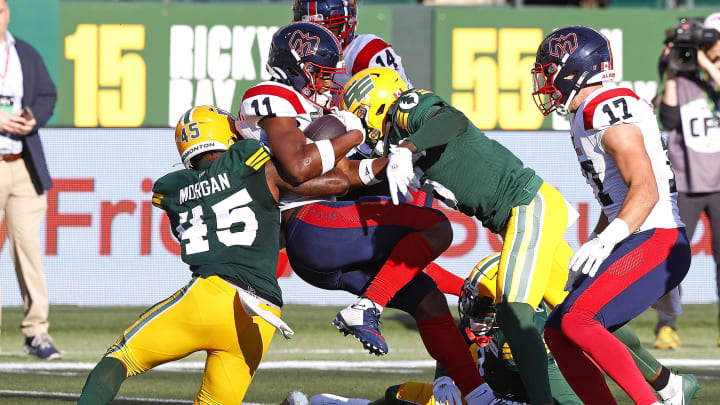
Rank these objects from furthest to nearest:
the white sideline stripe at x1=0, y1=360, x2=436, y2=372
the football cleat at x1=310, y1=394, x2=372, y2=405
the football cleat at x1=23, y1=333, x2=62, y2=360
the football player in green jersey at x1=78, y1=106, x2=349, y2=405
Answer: the football cleat at x1=23, y1=333, x2=62, y2=360
the white sideline stripe at x1=0, y1=360, x2=436, y2=372
the football cleat at x1=310, y1=394, x2=372, y2=405
the football player in green jersey at x1=78, y1=106, x2=349, y2=405

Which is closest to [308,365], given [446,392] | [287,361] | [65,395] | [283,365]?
[283,365]

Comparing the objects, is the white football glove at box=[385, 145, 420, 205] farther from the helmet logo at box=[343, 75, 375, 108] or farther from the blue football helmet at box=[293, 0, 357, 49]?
the blue football helmet at box=[293, 0, 357, 49]

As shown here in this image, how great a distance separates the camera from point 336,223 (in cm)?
519

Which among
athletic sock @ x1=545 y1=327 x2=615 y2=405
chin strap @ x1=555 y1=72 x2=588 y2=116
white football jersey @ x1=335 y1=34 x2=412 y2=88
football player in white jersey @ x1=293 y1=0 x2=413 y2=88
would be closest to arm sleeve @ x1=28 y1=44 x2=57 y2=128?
football player in white jersey @ x1=293 y1=0 x2=413 y2=88

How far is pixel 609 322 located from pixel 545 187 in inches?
28.8

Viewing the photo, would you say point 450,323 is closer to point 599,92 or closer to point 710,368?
point 599,92

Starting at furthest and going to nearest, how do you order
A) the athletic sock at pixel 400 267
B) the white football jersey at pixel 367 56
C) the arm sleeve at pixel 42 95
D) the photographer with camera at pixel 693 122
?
the photographer with camera at pixel 693 122, the arm sleeve at pixel 42 95, the white football jersey at pixel 367 56, the athletic sock at pixel 400 267

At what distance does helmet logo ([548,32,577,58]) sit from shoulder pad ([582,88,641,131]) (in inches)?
12.0

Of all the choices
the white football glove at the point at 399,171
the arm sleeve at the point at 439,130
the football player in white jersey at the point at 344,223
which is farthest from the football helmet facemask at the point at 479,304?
the white football glove at the point at 399,171

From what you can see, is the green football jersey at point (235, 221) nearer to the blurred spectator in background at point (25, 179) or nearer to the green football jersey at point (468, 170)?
the green football jersey at point (468, 170)

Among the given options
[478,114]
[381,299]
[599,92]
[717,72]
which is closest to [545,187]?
[599,92]

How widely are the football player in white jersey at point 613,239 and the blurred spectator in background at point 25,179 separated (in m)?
4.18

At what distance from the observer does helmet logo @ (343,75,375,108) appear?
544 centimetres

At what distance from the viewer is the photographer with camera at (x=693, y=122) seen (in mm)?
8555
